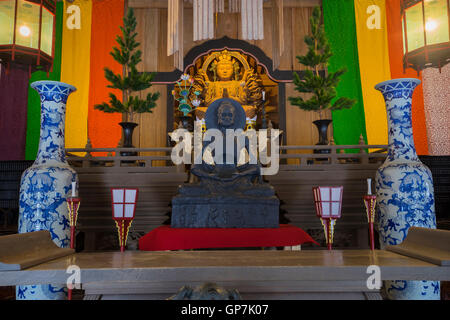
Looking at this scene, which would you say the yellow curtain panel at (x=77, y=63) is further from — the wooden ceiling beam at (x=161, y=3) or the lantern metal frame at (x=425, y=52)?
the lantern metal frame at (x=425, y=52)

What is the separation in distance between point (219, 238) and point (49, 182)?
3.82 feet

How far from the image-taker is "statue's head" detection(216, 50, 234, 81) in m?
6.85

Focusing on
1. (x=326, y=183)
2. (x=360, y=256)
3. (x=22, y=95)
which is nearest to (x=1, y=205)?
(x=22, y=95)

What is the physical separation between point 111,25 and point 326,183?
4911 mm

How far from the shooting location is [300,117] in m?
6.42

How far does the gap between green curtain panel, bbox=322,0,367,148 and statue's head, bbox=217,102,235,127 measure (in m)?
3.38

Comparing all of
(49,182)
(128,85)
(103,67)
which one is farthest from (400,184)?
(103,67)

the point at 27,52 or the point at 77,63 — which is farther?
the point at 77,63

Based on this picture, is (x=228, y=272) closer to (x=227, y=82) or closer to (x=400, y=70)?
(x=400, y=70)

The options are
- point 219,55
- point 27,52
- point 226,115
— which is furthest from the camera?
point 219,55

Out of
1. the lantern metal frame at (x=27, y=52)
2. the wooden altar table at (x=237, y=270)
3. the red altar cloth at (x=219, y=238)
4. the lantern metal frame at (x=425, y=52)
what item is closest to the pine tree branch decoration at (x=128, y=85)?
the lantern metal frame at (x=27, y=52)

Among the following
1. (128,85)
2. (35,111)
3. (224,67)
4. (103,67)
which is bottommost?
(35,111)

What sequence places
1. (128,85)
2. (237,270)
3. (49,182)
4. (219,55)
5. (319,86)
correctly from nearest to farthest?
(237,270) < (49,182) < (319,86) < (128,85) < (219,55)

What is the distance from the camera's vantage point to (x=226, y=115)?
9.55 ft
